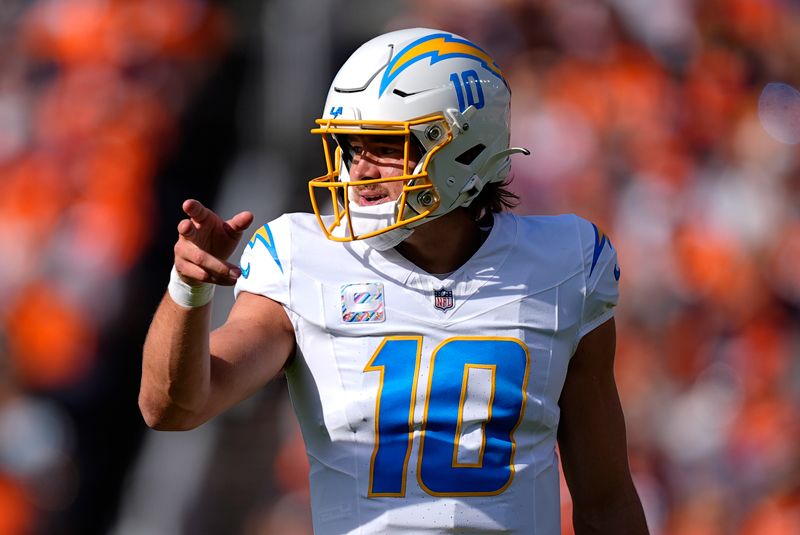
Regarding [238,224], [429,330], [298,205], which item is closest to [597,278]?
[429,330]

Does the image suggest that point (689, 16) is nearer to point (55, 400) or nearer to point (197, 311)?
point (55, 400)

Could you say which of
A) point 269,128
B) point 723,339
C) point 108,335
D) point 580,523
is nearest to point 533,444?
point 580,523

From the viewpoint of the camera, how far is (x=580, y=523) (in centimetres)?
217

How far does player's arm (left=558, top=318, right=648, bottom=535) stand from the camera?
2123 mm

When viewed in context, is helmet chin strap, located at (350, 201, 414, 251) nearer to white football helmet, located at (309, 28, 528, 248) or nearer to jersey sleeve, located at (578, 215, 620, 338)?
white football helmet, located at (309, 28, 528, 248)

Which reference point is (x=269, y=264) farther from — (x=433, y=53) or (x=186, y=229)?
(x=433, y=53)

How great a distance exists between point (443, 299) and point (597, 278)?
1.07ft

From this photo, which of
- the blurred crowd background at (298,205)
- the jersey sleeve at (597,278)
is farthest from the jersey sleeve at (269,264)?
the blurred crowd background at (298,205)

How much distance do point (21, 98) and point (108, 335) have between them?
130 centimetres

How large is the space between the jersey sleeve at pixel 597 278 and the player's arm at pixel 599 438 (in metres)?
0.02

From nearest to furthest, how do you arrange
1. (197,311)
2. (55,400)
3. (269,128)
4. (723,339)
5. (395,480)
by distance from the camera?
(197,311)
(395,480)
(723,339)
(55,400)
(269,128)

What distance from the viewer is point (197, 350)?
1706mm

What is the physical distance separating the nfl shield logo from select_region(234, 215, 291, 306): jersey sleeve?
27 centimetres

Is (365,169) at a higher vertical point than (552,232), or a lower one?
higher
